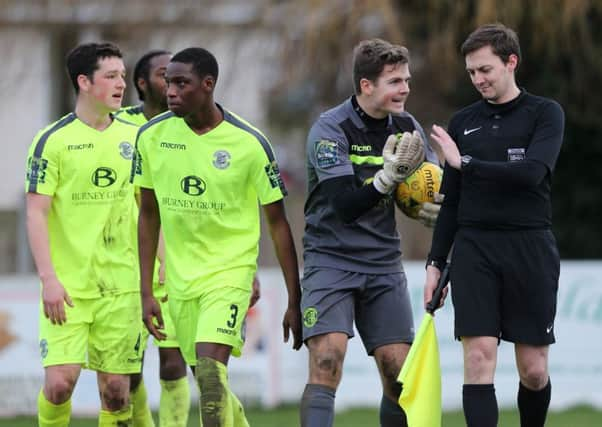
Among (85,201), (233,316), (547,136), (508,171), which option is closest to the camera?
(508,171)

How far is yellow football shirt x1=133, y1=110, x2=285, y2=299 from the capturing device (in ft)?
25.8

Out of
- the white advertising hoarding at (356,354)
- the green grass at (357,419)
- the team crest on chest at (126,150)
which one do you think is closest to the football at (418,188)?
the team crest on chest at (126,150)

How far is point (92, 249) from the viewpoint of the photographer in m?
8.56

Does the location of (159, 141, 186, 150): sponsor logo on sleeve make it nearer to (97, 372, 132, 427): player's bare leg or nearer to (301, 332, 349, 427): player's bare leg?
(301, 332, 349, 427): player's bare leg

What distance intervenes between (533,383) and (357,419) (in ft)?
16.9

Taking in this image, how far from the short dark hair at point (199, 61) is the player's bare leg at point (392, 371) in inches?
70.9

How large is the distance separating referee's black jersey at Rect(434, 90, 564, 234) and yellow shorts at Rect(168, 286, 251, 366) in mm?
1305

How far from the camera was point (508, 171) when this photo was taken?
7398mm

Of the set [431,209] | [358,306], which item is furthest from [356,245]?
[431,209]

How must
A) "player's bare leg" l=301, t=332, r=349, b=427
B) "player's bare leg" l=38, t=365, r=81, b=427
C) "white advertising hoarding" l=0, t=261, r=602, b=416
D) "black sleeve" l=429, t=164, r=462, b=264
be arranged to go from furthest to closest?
"white advertising hoarding" l=0, t=261, r=602, b=416 → "player's bare leg" l=38, t=365, r=81, b=427 → "black sleeve" l=429, t=164, r=462, b=264 → "player's bare leg" l=301, t=332, r=349, b=427

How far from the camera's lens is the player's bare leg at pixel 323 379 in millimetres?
7684

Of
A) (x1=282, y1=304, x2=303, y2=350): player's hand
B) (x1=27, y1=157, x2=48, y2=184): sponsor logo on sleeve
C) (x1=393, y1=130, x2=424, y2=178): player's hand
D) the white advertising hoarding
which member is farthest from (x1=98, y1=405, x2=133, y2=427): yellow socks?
the white advertising hoarding

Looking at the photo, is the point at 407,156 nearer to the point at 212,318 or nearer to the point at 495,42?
the point at 495,42

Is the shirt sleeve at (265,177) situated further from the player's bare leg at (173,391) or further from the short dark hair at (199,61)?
the player's bare leg at (173,391)
